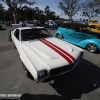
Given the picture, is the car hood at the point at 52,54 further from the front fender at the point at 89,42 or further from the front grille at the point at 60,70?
the front fender at the point at 89,42

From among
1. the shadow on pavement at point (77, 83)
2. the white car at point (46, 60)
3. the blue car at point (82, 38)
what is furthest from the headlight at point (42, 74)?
the blue car at point (82, 38)

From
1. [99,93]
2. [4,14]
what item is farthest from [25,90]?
[4,14]

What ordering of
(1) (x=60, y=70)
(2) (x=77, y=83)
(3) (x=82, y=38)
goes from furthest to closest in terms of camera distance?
(3) (x=82, y=38), (2) (x=77, y=83), (1) (x=60, y=70)

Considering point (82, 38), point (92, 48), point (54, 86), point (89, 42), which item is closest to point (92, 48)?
point (92, 48)

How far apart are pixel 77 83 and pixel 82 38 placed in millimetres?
3479

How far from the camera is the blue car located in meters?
5.21

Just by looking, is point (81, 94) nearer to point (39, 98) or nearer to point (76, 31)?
point (39, 98)

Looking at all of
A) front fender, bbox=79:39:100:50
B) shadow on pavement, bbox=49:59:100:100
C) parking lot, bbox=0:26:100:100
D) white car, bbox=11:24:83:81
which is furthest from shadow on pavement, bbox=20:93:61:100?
front fender, bbox=79:39:100:50

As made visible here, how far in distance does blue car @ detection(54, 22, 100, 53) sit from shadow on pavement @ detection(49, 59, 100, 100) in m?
1.90

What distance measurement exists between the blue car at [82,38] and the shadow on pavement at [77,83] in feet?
6.22

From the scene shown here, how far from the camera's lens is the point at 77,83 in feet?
9.70

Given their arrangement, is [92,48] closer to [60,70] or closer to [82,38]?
[82,38]

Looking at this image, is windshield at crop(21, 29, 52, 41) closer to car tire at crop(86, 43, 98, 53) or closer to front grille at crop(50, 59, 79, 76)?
front grille at crop(50, 59, 79, 76)

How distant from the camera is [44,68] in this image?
7.22 ft
